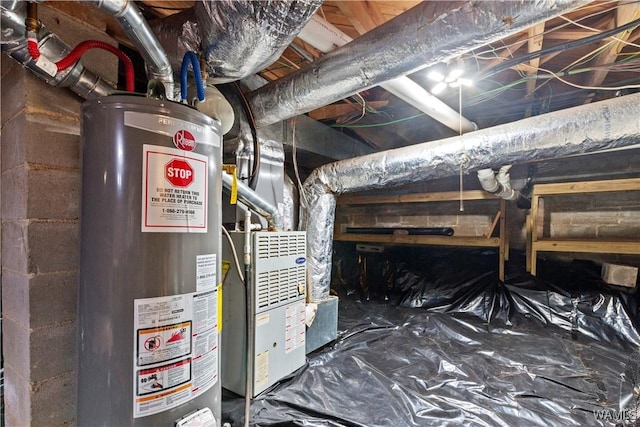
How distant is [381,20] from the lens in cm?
130

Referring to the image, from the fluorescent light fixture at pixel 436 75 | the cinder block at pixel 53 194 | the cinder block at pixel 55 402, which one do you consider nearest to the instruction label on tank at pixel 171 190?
the cinder block at pixel 53 194

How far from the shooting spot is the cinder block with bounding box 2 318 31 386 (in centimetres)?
86

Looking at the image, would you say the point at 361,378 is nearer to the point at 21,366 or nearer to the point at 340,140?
the point at 21,366

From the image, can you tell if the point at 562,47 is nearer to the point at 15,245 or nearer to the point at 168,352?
the point at 168,352

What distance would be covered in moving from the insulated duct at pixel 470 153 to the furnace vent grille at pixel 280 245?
487 millimetres

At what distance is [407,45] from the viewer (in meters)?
1.01

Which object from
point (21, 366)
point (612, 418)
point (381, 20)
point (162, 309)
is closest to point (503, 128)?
point (381, 20)

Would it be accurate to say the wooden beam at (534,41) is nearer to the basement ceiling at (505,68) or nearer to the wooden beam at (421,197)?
the basement ceiling at (505,68)

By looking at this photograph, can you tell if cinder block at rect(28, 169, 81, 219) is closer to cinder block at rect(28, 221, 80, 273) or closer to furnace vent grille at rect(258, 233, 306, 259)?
cinder block at rect(28, 221, 80, 273)

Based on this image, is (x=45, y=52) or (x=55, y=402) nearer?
(x=45, y=52)

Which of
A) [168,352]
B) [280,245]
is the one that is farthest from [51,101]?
[280,245]

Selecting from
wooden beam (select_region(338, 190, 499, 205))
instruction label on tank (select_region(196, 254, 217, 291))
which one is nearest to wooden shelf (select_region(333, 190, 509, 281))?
wooden beam (select_region(338, 190, 499, 205))

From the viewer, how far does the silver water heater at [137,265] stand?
0.67m

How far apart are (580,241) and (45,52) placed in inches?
121
